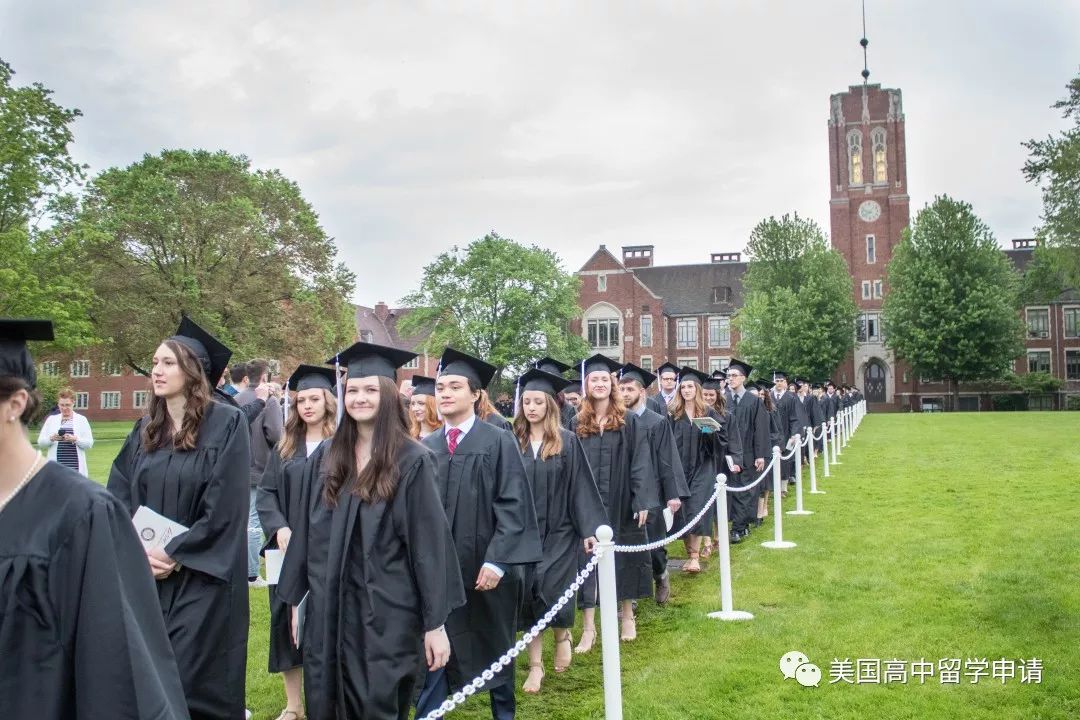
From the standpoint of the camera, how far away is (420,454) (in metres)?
3.89

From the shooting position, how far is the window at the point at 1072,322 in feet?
209

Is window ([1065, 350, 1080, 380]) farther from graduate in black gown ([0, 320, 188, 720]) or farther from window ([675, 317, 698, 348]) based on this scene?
graduate in black gown ([0, 320, 188, 720])

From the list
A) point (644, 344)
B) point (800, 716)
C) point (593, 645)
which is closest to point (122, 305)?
point (593, 645)

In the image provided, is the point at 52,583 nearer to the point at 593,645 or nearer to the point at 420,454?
the point at 420,454

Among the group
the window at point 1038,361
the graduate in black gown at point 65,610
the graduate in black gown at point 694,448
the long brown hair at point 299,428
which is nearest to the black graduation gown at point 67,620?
the graduate in black gown at point 65,610

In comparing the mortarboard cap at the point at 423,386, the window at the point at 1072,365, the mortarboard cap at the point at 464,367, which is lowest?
the mortarboard cap at the point at 423,386

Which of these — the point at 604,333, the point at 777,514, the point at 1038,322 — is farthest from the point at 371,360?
the point at 1038,322

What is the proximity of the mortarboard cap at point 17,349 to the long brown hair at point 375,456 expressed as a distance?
1.73 meters

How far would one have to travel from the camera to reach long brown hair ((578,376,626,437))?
726cm

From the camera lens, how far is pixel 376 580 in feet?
12.1

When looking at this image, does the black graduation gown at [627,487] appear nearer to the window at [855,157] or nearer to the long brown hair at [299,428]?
the long brown hair at [299,428]

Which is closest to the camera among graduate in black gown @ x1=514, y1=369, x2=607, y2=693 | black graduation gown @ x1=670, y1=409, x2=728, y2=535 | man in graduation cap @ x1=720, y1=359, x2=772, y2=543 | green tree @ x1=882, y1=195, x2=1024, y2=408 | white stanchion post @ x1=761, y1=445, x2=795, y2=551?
graduate in black gown @ x1=514, y1=369, x2=607, y2=693

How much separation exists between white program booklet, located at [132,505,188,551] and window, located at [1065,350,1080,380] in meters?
70.3

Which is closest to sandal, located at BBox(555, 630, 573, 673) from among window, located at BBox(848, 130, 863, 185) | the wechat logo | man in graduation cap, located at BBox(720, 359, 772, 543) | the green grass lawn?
the green grass lawn
